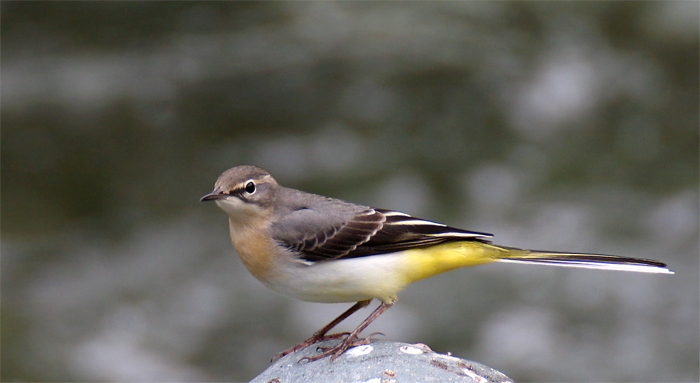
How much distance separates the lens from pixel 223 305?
39.2ft

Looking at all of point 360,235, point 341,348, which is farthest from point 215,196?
point 341,348

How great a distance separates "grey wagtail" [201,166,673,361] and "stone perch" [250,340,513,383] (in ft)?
0.44

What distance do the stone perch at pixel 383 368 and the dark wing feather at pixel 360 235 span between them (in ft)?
2.31

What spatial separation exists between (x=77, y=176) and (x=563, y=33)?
28.8 ft

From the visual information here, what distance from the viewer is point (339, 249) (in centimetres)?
571

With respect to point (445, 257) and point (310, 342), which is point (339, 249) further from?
point (445, 257)

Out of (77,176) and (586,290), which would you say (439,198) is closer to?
(586,290)

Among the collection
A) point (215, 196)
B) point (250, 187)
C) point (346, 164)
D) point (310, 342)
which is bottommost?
point (310, 342)

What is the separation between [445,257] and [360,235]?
67 cm

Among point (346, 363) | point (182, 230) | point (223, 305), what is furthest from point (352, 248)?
point (182, 230)

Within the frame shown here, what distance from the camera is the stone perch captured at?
192 inches

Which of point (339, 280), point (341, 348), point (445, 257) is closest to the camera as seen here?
point (341, 348)

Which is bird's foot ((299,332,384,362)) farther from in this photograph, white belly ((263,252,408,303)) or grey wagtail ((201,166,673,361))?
white belly ((263,252,408,303))

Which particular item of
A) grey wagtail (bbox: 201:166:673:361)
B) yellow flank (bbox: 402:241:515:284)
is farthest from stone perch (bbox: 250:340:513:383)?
yellow flank (bbox: 402:241:515:284)
